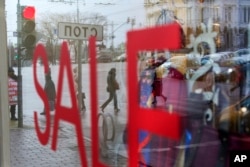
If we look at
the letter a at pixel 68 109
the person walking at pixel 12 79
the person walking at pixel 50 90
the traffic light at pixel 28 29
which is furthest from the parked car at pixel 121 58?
the person walking at pixel 12 79

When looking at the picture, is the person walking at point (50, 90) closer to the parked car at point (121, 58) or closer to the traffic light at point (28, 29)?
Result: the traffic light at point (28, 29)

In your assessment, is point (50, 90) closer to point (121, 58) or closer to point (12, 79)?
point (12, 79)

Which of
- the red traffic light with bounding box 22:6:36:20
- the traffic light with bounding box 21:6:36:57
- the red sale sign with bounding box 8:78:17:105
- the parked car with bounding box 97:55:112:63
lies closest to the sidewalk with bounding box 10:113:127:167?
the red sale sign with bounding box 8:78:17:105

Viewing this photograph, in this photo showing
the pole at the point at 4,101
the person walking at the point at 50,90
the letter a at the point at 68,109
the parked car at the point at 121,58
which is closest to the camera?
the parked car at the point at 121,58

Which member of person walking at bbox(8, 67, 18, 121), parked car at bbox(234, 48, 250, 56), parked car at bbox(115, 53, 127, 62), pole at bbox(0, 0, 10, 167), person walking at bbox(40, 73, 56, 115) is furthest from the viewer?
person walking at bbox(8, 67, 18, 121)

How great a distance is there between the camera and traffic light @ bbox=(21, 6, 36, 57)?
318cm

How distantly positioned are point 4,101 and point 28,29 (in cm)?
56

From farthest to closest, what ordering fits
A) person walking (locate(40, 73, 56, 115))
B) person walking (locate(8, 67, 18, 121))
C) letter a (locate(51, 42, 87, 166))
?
person walking (locate(8, 67, 18, 121))
person walking (locate(40, 73, 56, 115))
letter a (locate(51, 42, 87, 166))

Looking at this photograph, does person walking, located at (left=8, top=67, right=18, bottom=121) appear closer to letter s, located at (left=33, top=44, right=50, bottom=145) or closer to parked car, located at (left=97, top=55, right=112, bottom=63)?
letter s, located at (left=33, top=44, right=50, bottom=145)

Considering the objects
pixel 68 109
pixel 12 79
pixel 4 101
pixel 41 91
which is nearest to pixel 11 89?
pixel 12 79

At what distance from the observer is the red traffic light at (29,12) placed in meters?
3.24

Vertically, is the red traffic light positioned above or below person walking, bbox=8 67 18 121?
above

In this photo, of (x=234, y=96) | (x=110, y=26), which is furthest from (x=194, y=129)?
(x=110, y=26)

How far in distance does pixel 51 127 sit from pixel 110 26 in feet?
2.52
